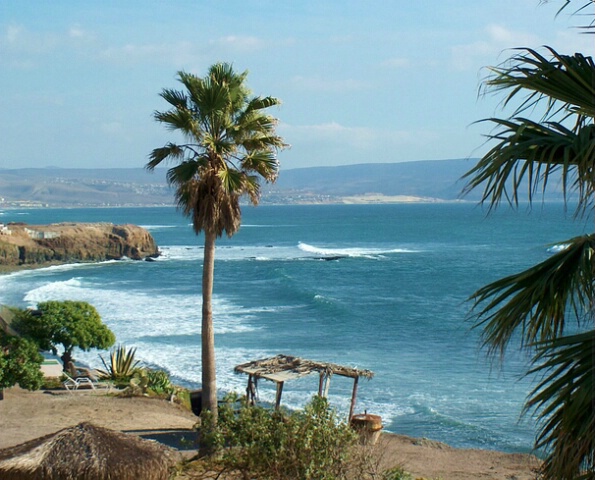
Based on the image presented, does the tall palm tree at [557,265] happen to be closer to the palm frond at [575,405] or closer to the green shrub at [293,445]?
the palm frond at [575,405]

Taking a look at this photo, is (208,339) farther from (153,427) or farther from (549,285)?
(549,285)

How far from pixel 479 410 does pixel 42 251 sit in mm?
62560

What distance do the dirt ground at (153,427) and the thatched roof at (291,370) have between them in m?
1.63

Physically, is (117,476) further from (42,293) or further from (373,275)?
(373,275)

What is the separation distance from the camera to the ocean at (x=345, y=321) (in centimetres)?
2486

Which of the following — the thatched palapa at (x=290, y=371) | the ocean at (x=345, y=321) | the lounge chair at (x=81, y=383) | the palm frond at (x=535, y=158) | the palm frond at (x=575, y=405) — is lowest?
the ocean at (x=345, y=321)

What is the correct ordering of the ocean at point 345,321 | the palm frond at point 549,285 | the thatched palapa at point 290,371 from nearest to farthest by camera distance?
the palm frond at point 549,285 < the thatched palapa at point 290,371 < the ocean at point 345,321

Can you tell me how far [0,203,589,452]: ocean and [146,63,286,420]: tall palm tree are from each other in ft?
16.1

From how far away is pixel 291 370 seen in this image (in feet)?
60.1

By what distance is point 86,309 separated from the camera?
25.2 m

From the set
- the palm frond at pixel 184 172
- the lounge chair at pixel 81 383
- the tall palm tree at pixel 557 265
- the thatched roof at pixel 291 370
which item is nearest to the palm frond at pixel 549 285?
the tall palm tree at pixel 557 265

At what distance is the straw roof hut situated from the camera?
1095cm

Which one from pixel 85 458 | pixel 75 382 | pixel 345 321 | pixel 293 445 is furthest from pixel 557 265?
pixel 345 321

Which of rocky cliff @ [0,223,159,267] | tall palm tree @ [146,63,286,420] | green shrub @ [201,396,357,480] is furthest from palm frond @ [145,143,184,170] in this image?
rocky cliff @ [0,223,159,267]
